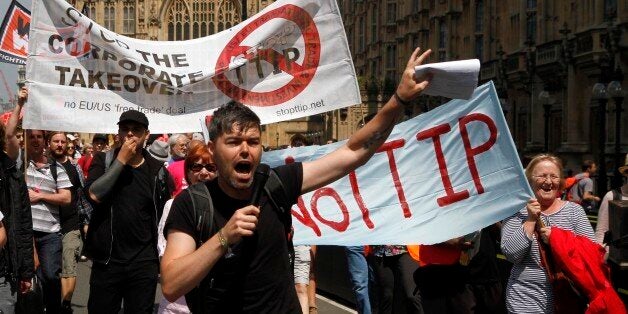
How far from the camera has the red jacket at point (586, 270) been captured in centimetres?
563

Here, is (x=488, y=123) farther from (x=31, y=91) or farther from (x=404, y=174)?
(x=31, y=91)

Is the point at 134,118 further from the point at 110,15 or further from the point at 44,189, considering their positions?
the point at 110,15

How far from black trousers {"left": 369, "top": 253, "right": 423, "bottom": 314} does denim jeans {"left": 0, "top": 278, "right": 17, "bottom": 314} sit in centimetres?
311

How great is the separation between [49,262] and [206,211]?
185 inches

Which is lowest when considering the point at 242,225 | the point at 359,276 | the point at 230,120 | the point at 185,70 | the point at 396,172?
the point at 359,276

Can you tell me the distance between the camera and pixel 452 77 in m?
4.08

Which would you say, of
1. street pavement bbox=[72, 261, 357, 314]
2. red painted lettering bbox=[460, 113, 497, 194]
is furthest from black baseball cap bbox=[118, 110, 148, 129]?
street pavement bbox=[72, 261, 357, 314]

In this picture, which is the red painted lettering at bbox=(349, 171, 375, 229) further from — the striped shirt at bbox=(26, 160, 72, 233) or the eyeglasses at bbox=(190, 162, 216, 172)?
the striped shirt at bbox=(26, 160, 72, 233)

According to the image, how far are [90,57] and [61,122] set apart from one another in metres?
0.60

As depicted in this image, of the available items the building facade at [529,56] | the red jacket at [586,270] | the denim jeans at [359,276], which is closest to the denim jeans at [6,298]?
the red jacket at [586,270]

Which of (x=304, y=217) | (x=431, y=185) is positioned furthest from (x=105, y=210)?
(x=431, y=185)

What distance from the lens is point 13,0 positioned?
12.1m

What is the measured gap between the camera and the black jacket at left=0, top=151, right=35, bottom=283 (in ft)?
18.9

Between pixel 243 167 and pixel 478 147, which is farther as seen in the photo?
pixel 478 147
